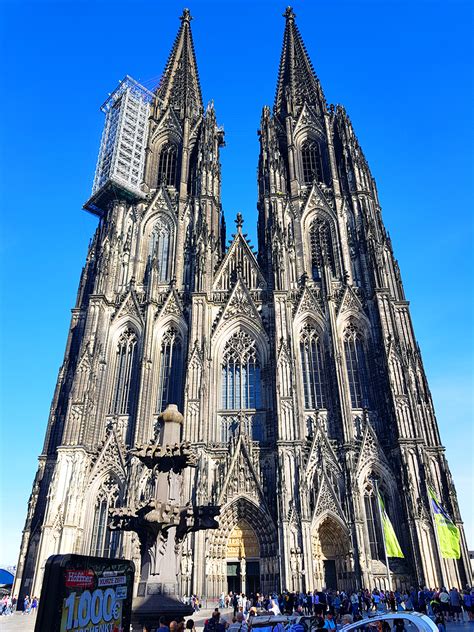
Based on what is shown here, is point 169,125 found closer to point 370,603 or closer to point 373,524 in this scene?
point 373,524

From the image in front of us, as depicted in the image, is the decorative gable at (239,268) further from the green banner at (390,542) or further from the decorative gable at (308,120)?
the green banner at (390,542)

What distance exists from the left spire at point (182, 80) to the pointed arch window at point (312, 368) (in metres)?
23.4

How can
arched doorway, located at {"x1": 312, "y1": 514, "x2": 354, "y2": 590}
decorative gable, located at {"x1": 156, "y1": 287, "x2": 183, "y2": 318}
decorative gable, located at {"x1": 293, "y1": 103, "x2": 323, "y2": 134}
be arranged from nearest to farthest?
arched doorway, located at {"x1": 312, "y1": 514, "x2": 354, "y2": 590} → decorative gable, located at {"x1": 156, "y1": 287, "x2": 183, "y2": 318} → decorative gable, located at {"x1": 293, "y1": 103, "x2": 323, "y2": 134}

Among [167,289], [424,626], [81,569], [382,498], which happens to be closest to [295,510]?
[382,498]

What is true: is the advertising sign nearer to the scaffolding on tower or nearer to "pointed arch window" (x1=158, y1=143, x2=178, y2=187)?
the scaffolding on tower

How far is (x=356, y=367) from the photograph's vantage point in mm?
29156

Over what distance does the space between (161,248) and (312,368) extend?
542 inches

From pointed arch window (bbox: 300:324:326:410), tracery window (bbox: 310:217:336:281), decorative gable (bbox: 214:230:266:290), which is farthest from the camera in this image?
tracery window (bbox: 310:217:336:281)

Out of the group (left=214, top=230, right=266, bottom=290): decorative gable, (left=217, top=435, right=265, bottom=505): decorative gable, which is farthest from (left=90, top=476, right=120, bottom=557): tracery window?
(left=214, top=230, right=266, bottom=290): decorative gable

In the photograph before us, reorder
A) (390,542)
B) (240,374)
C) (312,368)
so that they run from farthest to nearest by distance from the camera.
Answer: (240,374) → (312,368) → (390,542)

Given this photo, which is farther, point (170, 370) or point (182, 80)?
point (182, 80)

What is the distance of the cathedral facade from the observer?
2396cm

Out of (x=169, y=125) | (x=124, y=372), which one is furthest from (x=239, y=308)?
(x=169, y=125)

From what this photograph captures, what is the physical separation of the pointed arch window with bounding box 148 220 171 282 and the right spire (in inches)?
607
